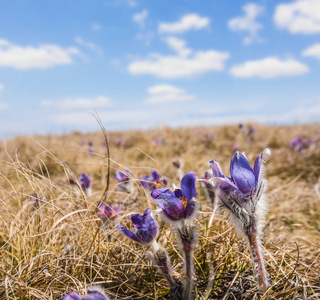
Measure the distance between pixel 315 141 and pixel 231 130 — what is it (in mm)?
3798

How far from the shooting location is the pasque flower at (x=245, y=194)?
4.03 ft

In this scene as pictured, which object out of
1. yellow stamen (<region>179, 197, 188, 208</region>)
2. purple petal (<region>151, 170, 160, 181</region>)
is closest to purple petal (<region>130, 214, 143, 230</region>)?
yellow stamen (<region>179, 197, 188, 208</region>)

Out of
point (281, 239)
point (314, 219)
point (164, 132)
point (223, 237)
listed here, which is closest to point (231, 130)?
point (164, 132)

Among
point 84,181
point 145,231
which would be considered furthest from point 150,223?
point 84,181

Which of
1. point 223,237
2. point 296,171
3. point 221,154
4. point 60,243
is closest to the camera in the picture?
point 223,237

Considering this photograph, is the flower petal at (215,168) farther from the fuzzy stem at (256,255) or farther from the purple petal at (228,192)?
the fuzzy stem at (256,255)

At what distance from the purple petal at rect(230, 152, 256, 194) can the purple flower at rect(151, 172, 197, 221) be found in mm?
173

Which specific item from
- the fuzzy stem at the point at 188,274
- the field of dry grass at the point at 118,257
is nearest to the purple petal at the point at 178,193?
the fuzzy stem at the point at 188,274

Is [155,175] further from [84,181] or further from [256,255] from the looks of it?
[256,255]

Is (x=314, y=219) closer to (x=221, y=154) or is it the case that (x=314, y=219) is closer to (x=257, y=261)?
(x=257, y=261)

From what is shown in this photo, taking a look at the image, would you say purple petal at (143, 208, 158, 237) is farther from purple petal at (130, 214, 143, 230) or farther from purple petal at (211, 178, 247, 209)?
purple petal at (211, 178, 247, 209)

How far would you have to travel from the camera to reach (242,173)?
1226 millimetres

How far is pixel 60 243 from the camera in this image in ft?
7.70

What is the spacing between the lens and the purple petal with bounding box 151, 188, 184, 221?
1240mm
